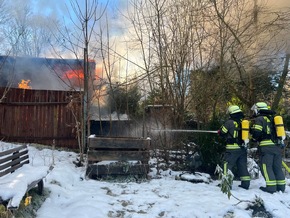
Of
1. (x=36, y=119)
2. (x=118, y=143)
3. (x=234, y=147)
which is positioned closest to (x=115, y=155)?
(x=118, y=143)

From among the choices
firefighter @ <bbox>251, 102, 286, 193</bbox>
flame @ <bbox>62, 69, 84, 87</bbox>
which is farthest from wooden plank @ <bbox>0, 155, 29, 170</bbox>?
firefighter @ <bbox>251, 102, 286, 193</bbox>

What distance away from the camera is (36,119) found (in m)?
10.9

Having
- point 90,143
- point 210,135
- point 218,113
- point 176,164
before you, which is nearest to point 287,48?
point 218,113

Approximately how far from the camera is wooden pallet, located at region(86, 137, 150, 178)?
6652 millimetres

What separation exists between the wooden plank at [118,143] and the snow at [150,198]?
2.60 ft

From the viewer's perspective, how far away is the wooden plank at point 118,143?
Result: 6.71m

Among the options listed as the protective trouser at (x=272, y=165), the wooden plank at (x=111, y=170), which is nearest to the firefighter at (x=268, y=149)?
the protective trouser at (x=272, y=165)

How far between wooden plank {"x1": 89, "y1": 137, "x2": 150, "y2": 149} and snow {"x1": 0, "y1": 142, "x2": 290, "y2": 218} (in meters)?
0.79

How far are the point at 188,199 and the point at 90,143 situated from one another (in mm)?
2688

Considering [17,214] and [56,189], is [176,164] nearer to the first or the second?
[56,189]

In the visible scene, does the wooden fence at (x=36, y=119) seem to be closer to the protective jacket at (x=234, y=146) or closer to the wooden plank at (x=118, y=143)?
the wooden plank at (x=118, y=143)

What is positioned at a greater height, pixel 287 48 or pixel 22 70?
pixel 22 70

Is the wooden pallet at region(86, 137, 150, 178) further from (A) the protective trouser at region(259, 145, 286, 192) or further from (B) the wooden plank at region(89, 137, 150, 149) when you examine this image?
(A) the protective trouser at region(259, 145, 286, 192)

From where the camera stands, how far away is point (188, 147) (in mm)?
8031
